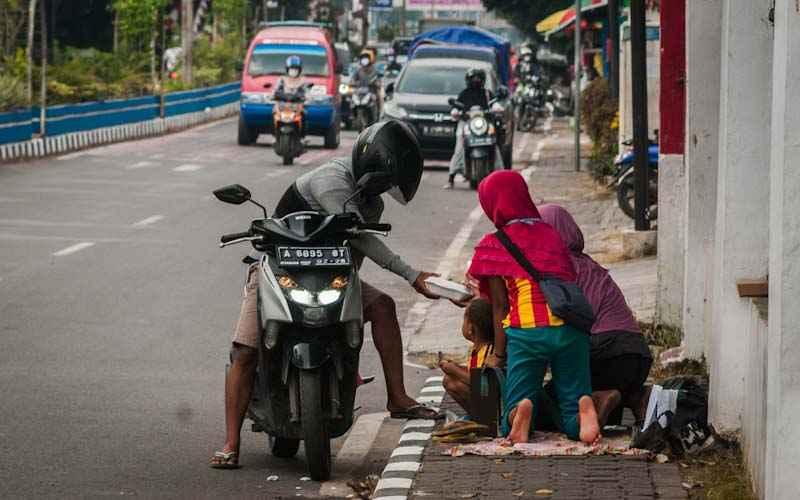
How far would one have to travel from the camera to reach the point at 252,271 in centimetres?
815

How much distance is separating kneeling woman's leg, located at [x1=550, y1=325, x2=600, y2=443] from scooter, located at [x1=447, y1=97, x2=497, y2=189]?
18437 millimetres

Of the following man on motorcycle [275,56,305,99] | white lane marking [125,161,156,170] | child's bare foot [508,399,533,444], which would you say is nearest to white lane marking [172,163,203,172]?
white lane marking [125,161,156,170]

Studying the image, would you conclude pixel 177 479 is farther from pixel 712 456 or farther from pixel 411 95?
pixel 411 95

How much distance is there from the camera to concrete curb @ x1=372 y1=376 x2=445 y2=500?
716cm

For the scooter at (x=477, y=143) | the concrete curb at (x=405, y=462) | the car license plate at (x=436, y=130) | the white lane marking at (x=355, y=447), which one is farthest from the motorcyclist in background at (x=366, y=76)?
the concrete curb at (x=405, y=462)

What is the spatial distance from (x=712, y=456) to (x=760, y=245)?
34.6 inches

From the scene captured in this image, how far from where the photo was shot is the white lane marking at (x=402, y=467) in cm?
759

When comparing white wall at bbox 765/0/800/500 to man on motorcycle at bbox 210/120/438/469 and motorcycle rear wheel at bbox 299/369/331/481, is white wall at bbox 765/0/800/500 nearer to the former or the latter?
motorcycle rear wheel at bbox 299/369/331/481

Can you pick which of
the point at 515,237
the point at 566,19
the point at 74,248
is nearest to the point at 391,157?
the point at 515,237

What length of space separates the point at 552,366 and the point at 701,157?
259 centimetres

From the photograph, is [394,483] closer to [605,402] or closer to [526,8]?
[605,402]

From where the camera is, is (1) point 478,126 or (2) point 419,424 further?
(1) point 478,126

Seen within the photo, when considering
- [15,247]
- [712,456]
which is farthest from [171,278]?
[712,456]

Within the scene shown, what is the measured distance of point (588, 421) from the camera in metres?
8.00
